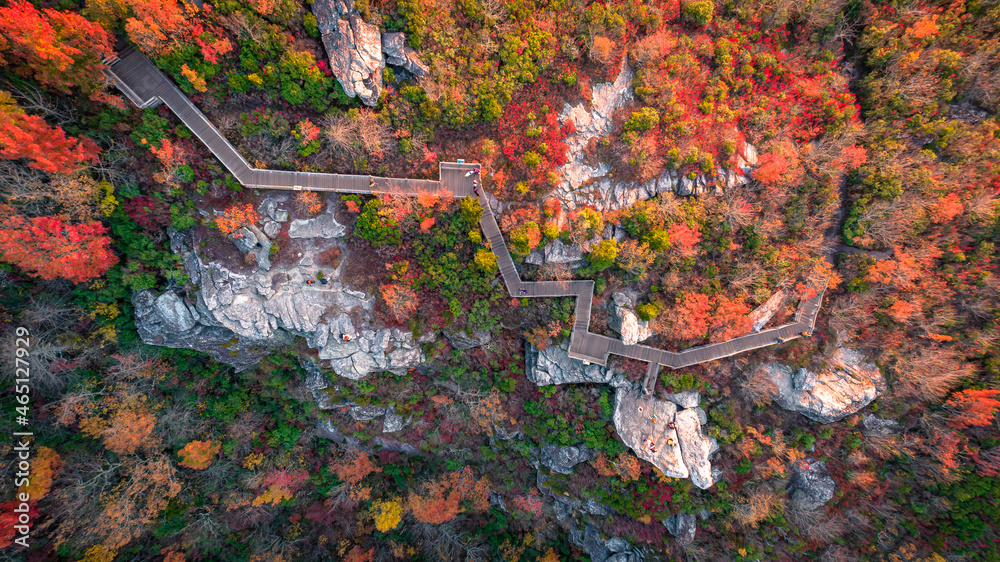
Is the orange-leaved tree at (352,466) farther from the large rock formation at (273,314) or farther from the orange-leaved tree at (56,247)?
the orange-leaved tree at (56,247)

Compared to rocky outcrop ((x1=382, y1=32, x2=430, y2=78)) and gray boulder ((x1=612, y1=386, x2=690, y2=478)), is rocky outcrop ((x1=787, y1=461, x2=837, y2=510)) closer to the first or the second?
gray boulder ((x1=612, y1=386, x2=690, y2=478))

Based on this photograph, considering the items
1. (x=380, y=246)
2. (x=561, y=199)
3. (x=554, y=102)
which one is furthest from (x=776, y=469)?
(x=380, y=246)

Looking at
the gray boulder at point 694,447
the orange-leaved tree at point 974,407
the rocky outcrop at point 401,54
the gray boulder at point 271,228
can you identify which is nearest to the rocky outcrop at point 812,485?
the gray boulder at point 694,447

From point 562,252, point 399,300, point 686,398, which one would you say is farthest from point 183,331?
point 686,398

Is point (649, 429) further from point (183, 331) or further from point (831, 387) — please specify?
point (183, 331)

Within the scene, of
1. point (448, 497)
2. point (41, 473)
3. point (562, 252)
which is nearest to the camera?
point (41, 473)

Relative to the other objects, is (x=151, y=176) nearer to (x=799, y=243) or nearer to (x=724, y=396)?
(x=724, y=396)
